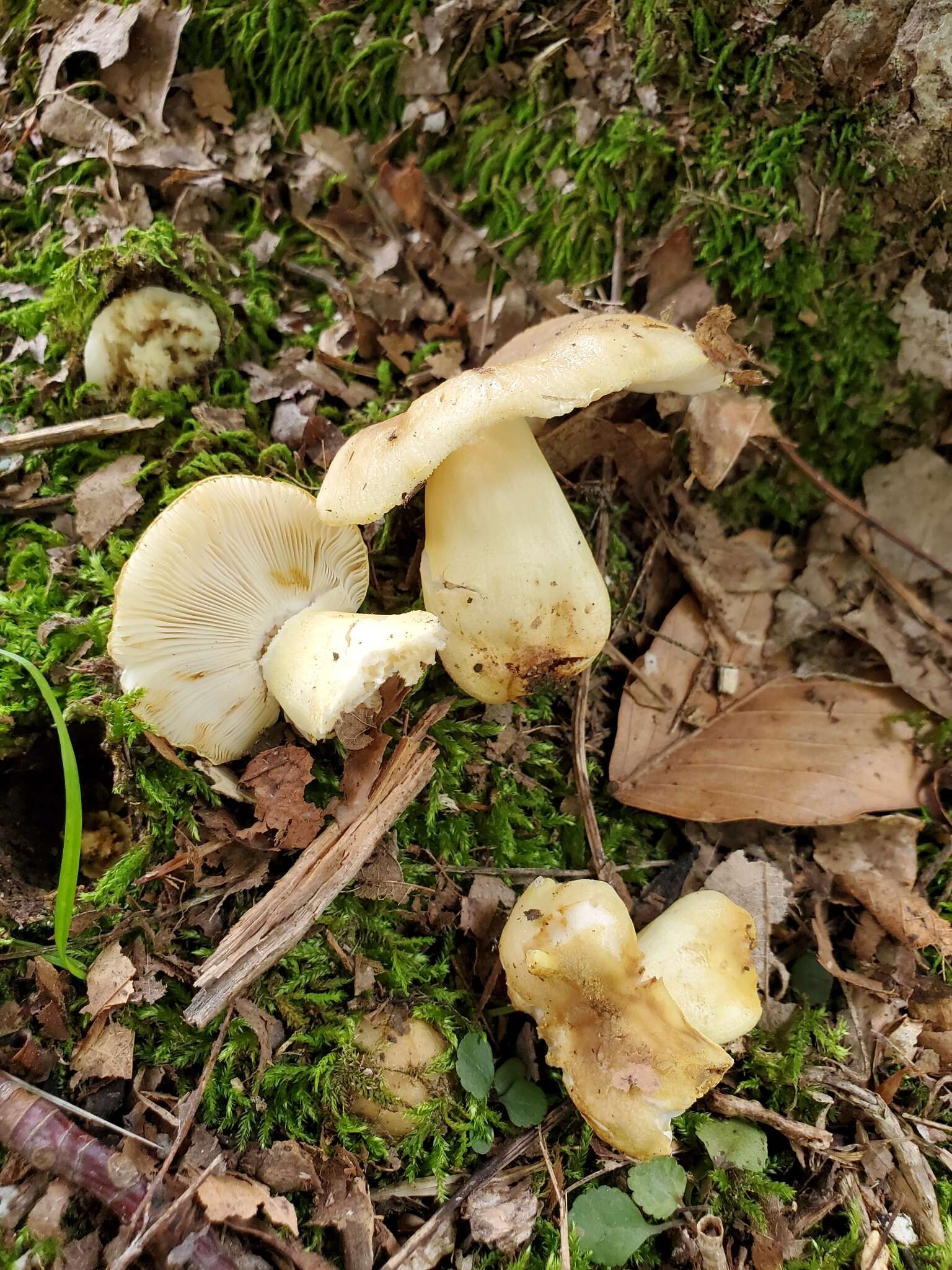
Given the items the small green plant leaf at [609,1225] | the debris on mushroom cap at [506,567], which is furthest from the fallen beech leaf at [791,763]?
the small green plant leaf at [609,1225]

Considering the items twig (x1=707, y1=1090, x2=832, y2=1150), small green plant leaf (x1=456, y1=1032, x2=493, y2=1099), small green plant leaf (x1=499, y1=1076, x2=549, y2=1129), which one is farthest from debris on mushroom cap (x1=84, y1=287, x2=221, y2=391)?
twig (x1=707, y1=1090, x2=832, y2=1150)

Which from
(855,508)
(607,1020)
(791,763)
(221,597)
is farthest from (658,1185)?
(855,508)

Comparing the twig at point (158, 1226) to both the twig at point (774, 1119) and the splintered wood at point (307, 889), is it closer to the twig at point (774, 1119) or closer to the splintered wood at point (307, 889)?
the splintered wood at point (307, 889)

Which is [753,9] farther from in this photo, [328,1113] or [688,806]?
[328,1113]

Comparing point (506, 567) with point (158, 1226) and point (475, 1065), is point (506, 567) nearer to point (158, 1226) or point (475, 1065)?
point (475, 1065)

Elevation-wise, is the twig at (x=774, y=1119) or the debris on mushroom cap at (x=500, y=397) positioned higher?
the debris on mushroom cap at (x=500, y=397)

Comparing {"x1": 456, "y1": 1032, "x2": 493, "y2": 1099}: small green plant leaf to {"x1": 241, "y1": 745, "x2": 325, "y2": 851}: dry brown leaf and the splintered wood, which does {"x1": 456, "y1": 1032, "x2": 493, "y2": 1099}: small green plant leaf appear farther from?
{"x1": 241, "y1": 745, "x2": 325, "y2": 851}: dry brown leaf

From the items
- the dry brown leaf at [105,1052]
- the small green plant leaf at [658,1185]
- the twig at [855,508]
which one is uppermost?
the twig at [855,508]
